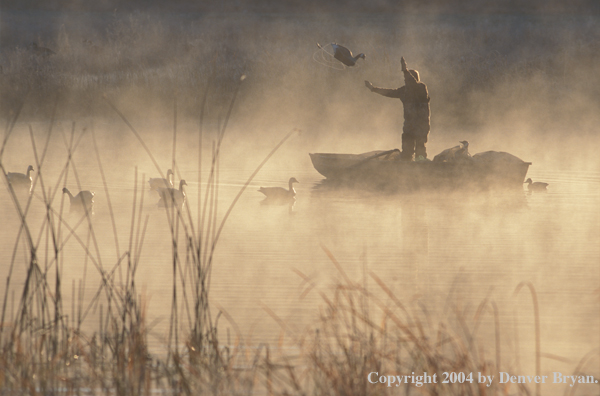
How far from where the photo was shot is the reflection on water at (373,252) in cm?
559

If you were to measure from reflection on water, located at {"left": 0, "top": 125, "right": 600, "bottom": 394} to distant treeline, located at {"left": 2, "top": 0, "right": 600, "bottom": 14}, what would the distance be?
18131 millimetres

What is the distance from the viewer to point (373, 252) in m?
7.90

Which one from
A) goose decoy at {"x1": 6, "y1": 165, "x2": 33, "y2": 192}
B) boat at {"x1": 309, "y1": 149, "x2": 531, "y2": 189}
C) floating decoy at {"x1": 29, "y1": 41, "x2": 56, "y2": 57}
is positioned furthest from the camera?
floating decoy at {"x1": 29, "y1": 41, "x2": 56, "y2": 57}

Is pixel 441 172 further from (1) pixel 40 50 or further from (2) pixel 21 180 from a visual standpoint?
(1) pixel 40 50

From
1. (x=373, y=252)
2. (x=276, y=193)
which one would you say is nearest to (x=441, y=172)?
(x=276, y=193)

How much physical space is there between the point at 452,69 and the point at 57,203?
50.5ft

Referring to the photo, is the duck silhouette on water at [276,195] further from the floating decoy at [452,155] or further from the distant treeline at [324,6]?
the distant treeline at [324,6]

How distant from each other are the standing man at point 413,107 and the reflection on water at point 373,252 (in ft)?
2.54

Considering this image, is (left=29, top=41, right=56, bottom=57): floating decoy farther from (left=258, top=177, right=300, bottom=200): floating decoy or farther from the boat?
(left=258, top=177, right=300, bottom=200): floating decoy

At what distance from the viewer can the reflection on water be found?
220 inches

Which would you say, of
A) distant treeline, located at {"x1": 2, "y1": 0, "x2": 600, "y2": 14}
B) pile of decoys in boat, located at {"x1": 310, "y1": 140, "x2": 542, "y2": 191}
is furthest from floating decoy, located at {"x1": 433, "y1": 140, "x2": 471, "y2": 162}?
distant treeline, located at {"x1": 2, "y1": 0, "x2": 600, "y2": 14}

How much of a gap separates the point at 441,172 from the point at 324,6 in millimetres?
19499

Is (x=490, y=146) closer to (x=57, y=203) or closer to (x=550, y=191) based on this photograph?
(x=550, y=191)

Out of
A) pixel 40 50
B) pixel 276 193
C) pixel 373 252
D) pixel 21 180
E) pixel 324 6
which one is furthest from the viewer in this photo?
pixel 324 6
